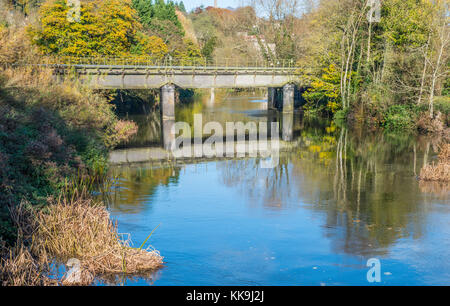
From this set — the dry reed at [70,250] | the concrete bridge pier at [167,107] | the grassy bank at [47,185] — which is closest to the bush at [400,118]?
the concrete bridge pier at [167,107]

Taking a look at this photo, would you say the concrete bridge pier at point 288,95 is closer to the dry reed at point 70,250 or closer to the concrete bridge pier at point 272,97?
the concrete bridge pier at point 272,97

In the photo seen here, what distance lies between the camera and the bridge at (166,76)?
120 ft

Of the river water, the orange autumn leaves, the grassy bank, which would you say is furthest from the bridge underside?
the river water

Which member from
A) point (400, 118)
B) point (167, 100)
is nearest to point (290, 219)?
point (400, 118)

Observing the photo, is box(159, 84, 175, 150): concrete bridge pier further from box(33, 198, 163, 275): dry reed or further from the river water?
box(33, 198, 163, 275): dry reed

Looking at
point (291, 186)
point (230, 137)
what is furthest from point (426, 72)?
point (291, 186)

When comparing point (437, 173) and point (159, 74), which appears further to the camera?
point (159, 74)

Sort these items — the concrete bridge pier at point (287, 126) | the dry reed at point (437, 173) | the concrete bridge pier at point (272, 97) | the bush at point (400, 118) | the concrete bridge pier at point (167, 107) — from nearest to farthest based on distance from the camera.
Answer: the dry reed at point (437, 173)
the concrete bridge pier at point (287, 126)
the bush at point (400, 118)
the concrete bridge pier at point (167, 107)
the concrete bridge pier at point (272, 97)

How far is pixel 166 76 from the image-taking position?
40344 millimetres

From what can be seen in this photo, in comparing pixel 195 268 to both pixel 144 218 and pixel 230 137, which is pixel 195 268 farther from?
pixel 230 137

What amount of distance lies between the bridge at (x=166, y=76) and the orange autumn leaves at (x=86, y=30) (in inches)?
58.9

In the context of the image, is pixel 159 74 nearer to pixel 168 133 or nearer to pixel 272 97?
pixel 168 133

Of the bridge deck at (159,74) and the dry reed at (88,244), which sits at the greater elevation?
the bridge deck at (159,74)

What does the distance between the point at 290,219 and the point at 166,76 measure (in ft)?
91.7
